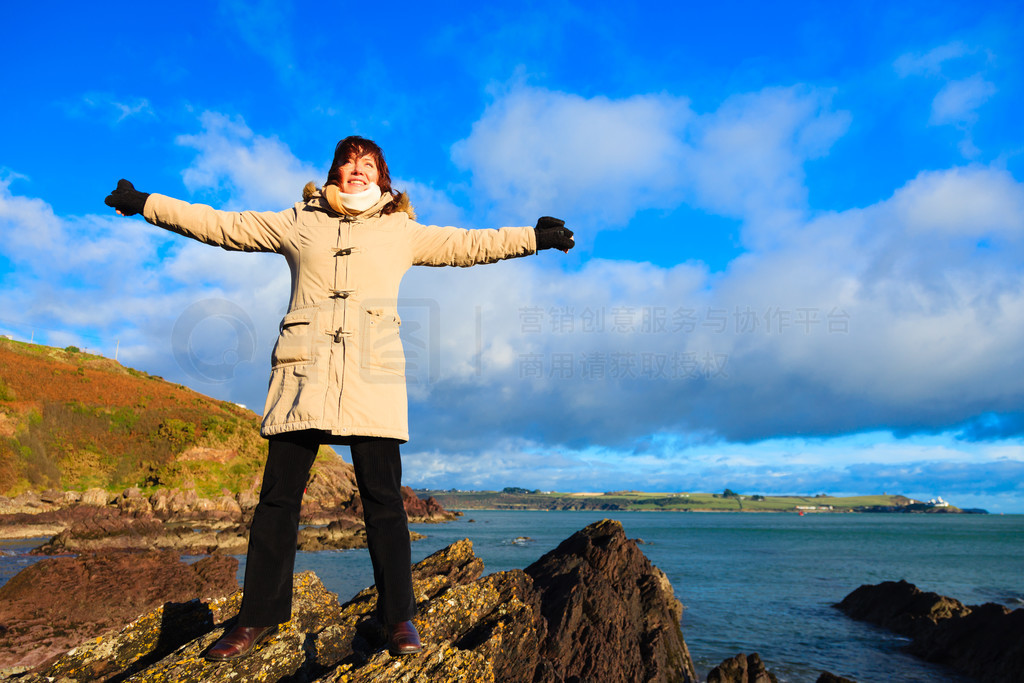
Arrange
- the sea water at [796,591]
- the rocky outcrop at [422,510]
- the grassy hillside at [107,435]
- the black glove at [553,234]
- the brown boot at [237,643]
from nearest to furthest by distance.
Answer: the brown boot at [237,643]
the black glove at [553,234]
the sea water at [796,591]
the grassy hillside at [107,435]
the rocky outcrop at [422,510]

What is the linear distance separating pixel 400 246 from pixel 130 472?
58.4 m

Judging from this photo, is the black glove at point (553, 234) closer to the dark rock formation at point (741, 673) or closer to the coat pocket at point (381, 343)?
the coat pocket at point (381, 343)

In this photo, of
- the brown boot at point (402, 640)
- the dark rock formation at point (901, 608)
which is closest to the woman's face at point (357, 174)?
the brown boot at point (402, 640)

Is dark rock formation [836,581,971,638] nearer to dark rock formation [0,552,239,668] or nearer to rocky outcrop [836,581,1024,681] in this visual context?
rocky outcrop [836,581,1024,681]

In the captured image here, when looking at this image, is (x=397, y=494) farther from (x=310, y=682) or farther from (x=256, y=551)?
(x=310, y=682)

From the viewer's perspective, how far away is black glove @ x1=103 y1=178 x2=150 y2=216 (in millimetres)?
3637

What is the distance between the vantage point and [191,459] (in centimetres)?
5397

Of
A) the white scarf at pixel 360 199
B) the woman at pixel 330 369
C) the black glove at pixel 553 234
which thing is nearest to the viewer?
the woman at pixel 330 369

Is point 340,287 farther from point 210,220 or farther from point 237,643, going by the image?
point 237,643

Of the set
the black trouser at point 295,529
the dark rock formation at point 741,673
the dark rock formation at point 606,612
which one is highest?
the black trouser at point 295,529

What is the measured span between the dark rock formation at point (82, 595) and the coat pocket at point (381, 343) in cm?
766

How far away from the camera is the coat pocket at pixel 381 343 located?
357 centimetres

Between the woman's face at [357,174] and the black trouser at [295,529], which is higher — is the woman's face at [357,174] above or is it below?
above

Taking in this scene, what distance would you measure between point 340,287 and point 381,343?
452 millimetres
